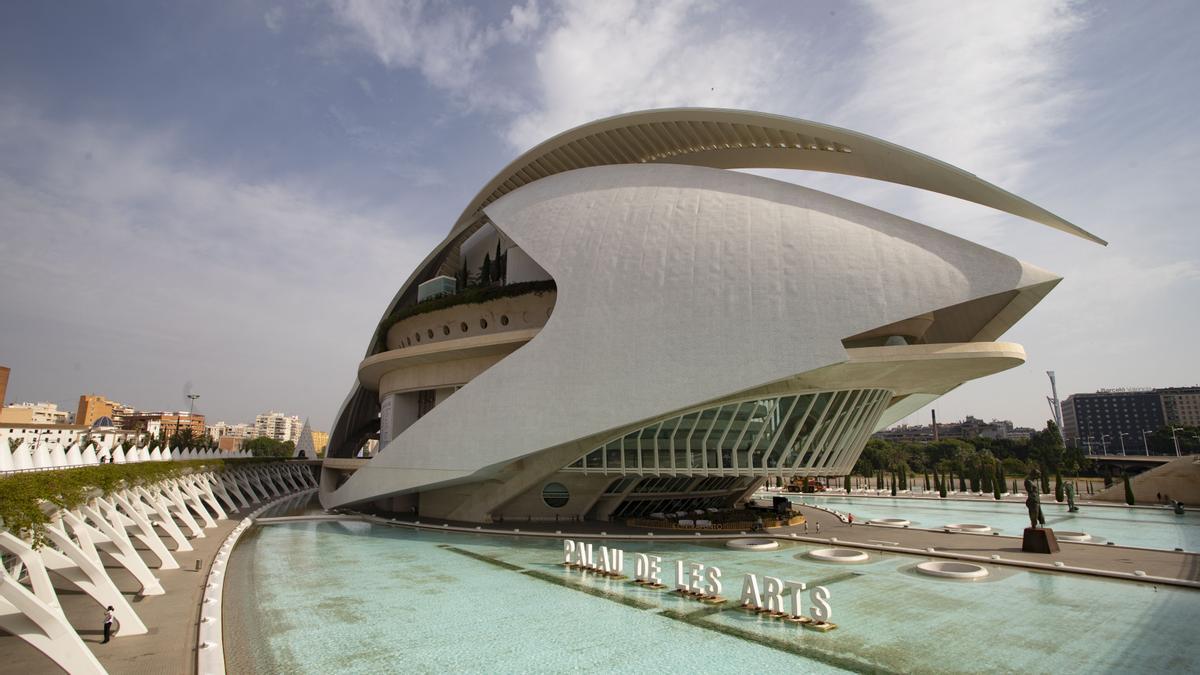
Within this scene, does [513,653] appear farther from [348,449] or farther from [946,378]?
[348,449]

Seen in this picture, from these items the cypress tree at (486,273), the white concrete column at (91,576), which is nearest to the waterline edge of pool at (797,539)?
the cypress tree at (486,273)

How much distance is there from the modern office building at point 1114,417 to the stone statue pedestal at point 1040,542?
16836cm

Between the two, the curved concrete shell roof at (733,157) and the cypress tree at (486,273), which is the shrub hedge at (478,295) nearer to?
the cypress tree at (486,273)

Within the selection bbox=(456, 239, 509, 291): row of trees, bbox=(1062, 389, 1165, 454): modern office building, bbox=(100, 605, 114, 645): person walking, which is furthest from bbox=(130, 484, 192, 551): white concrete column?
bbox=(1062, 389, 1165, 454): modern office building

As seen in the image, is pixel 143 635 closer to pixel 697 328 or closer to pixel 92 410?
pixel 697 328

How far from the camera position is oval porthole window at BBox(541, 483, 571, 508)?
2683cm

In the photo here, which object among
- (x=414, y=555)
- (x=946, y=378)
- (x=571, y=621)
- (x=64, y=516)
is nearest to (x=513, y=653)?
(x=571, y=621)

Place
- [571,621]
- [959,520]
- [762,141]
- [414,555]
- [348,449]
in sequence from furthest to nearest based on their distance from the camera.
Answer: [348,449], [959,520], [762,141], [414,555], [571,621]

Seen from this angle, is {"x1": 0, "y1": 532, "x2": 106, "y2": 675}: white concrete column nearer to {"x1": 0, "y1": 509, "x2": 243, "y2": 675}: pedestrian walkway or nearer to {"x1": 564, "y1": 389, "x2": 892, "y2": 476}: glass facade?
{"x1": 0, "y1": 509, "x2": 243, "y2": 675}: pedestrian walkway

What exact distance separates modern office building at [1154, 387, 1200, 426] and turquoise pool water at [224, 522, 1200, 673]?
592ft

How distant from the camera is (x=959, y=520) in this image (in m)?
28.7

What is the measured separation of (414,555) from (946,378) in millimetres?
18695

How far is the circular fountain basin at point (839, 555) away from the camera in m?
17.8

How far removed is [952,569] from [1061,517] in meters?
17.2
